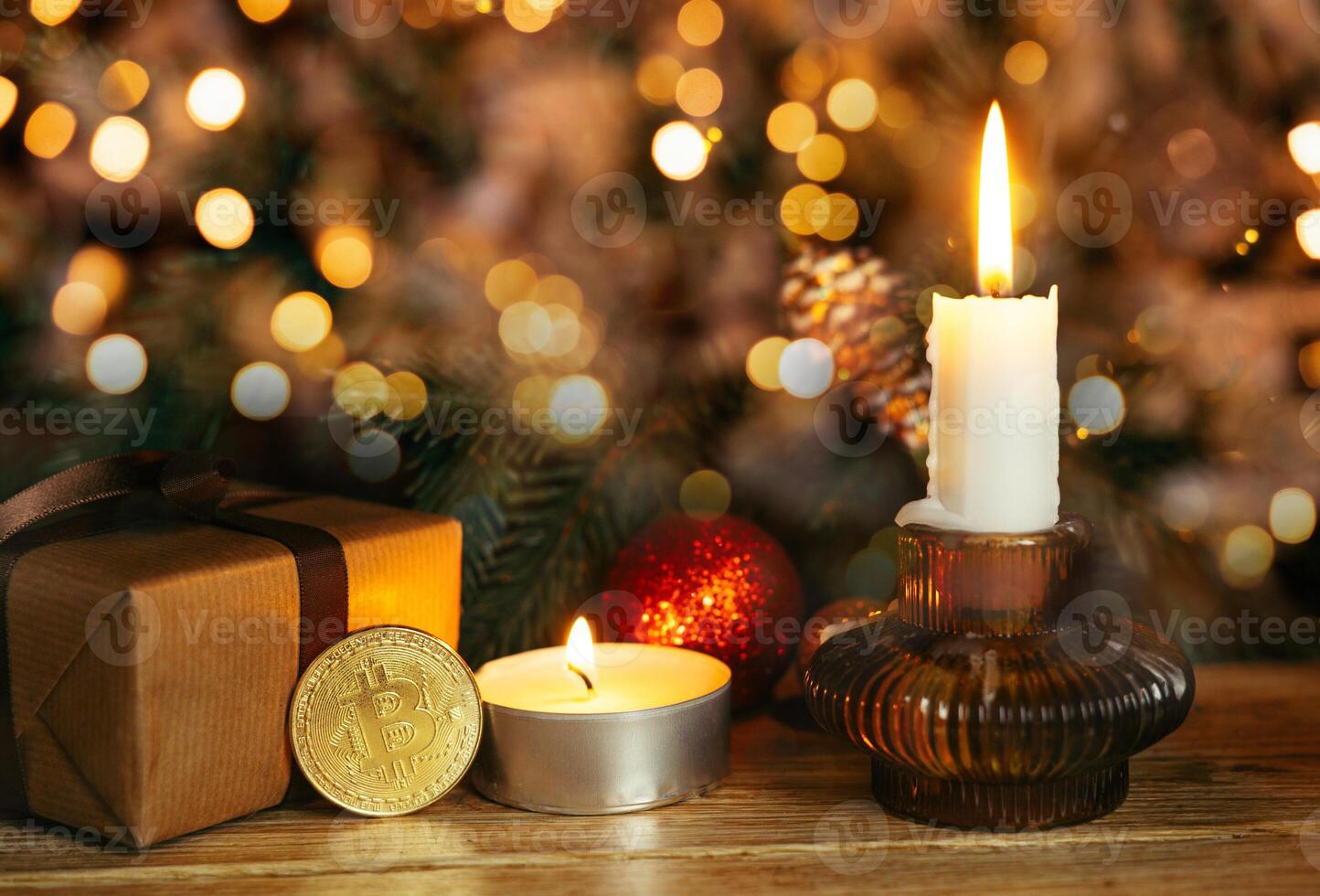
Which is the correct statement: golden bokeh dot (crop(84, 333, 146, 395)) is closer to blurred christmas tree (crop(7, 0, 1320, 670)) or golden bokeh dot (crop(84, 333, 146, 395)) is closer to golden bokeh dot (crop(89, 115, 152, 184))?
blurred christmas tree (crop(7, 0, 1320, 670))

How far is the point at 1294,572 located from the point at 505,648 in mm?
706

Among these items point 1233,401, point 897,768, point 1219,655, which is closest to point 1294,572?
point 1219,655

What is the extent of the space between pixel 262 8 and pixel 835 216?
0.48 m

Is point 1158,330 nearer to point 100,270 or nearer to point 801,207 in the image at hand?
point 801,207

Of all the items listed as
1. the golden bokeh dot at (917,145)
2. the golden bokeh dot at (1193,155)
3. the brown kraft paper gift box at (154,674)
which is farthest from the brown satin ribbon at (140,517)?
the golden bokeh dot at (1193,155)

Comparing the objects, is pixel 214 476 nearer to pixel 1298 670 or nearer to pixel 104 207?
pixel 104 207

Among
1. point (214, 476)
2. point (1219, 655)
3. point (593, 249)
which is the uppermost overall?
point (593, 249)

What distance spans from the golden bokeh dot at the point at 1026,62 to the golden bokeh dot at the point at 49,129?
73 centimetres

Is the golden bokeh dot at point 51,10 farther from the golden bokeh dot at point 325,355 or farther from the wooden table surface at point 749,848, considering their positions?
the wooden table surface at point 749,848

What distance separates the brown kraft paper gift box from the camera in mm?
622

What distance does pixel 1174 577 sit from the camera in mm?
1029

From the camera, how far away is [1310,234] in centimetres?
90

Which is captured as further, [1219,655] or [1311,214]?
[1219,655]

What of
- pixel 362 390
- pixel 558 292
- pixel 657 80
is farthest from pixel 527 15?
pixel 362 390
